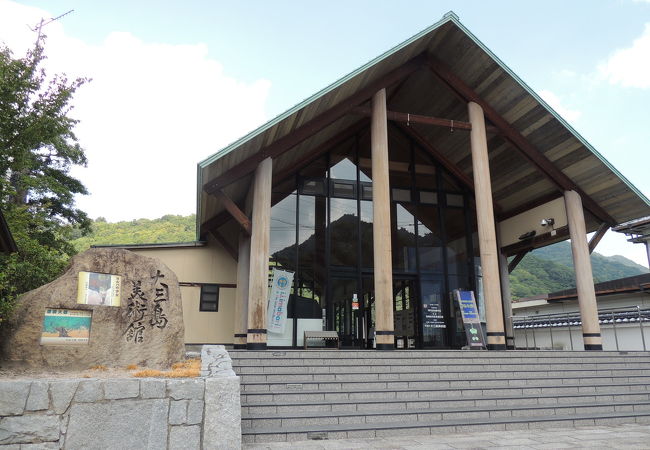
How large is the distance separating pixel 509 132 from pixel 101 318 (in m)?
11.2

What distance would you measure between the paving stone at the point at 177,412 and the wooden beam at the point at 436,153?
39.0 feet

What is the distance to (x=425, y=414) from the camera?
6.25m

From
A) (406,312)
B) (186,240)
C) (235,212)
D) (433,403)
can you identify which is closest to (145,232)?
(186,240)

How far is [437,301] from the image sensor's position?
43.9 ft

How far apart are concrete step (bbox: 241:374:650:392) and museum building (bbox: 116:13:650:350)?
251 centimetres

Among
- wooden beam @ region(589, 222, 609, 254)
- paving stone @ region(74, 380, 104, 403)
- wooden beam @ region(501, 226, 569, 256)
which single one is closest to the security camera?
wooden beam @ region(501, 226, 569, 256)

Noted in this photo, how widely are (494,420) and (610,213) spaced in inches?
379

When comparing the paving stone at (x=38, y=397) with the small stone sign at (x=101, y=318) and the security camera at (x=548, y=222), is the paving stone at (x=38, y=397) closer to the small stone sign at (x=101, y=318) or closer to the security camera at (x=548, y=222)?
the small stone sign at (x=101, y=318)

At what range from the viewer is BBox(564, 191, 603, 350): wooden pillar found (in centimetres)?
1161

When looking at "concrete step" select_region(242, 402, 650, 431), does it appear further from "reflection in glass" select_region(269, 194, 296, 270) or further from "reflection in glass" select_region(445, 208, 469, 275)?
"reflection in glass" select_region(445, 208, 469, 275)

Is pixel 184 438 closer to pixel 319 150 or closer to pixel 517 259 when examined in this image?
pixel 319 150

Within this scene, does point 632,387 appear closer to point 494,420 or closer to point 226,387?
point 494,420

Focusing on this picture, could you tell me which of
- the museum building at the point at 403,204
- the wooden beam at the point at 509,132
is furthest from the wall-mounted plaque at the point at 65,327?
the wooden beam at the point at 509,132

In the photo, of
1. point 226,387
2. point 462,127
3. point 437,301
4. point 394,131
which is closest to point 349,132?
point 394,131
